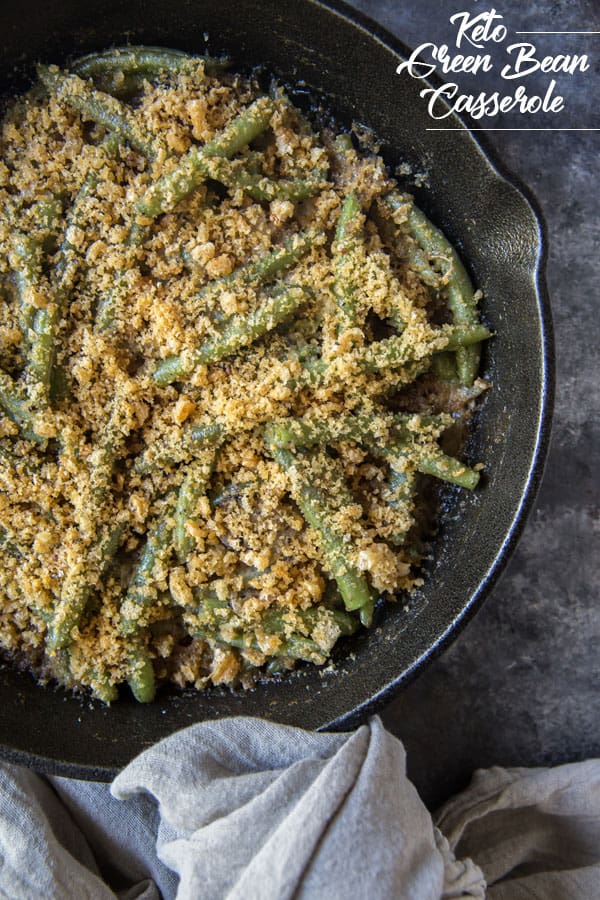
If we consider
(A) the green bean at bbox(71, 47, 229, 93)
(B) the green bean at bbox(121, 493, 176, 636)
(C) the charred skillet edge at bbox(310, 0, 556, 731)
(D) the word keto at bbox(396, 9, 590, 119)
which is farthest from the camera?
(D) the word keto at bbox(396, 9, 590, 119)

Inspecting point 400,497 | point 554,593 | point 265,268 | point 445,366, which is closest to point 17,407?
point 265,268

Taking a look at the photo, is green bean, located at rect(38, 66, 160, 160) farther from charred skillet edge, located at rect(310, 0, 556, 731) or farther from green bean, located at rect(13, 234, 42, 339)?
charred skillet edge, located at rect(310, 0, 556, 731)

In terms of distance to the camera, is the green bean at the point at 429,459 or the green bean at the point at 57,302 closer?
the green bean at the point at 57,302

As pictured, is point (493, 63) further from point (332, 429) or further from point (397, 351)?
point (332, 429)

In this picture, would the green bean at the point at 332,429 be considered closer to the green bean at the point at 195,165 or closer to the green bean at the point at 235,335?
the green bean at the point at 235,335

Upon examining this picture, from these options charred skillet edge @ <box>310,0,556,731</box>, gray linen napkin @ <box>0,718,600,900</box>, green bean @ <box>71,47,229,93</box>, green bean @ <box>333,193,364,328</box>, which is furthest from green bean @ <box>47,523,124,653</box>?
green bean @ <box>71,47,229,93</box>

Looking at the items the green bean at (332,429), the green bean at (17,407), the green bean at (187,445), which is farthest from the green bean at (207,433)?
the green bean at (17,407)
